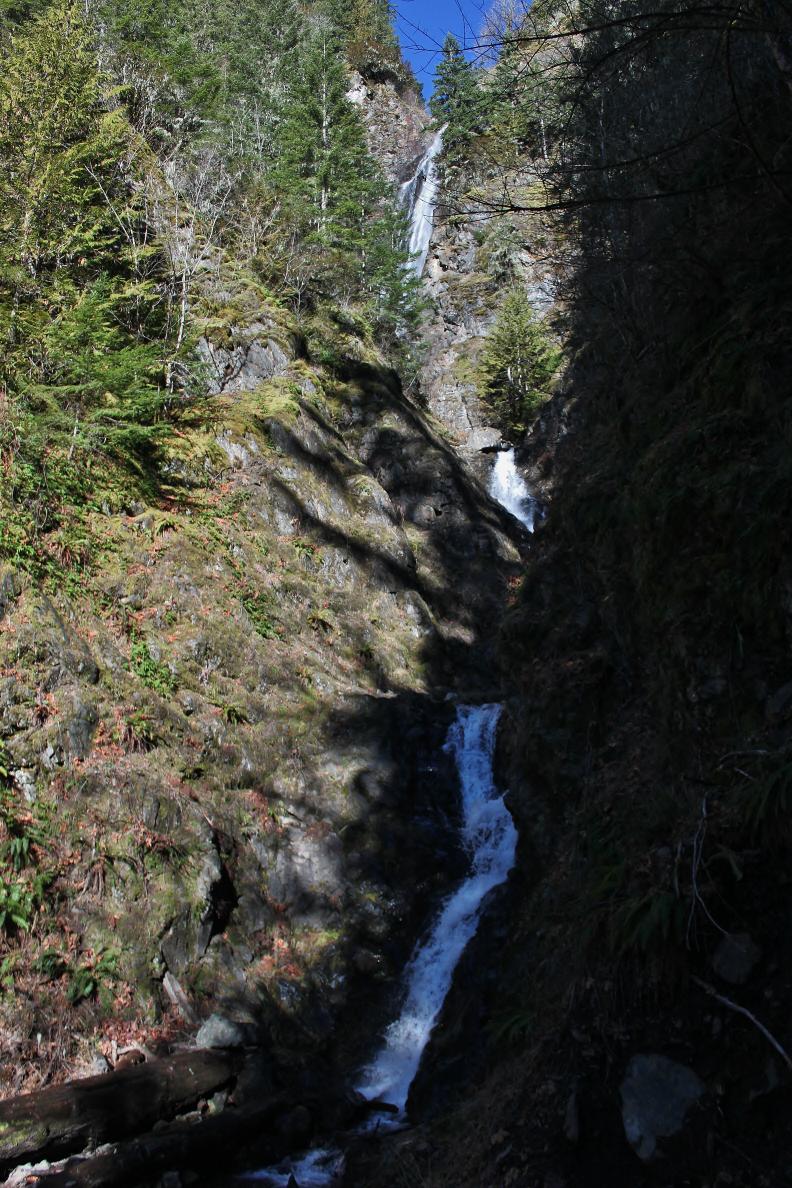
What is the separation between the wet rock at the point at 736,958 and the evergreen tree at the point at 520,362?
27.2 meters

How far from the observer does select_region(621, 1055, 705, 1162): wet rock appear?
327 centimetres

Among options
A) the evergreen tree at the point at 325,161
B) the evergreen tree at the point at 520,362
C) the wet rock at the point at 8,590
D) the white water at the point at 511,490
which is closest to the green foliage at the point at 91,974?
the wet rock at the point at 8,590

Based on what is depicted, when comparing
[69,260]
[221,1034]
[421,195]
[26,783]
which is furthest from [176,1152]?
[421,195]

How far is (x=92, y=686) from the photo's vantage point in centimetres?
956

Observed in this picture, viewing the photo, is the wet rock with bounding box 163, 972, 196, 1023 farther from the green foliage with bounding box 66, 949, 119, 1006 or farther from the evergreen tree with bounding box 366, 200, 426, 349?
the evergreen tree with bounding box 366, 200, 426, 349

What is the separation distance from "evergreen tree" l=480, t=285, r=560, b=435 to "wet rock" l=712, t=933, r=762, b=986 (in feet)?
89.3

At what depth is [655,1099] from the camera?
Result: 3.41 meters

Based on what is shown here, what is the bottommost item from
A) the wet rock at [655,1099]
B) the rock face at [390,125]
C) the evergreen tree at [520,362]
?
the wet rock at [655,1099]

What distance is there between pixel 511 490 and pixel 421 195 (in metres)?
22.5

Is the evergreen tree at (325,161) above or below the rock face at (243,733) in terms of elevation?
above

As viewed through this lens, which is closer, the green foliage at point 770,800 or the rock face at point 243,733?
the green foliage at point 770,800

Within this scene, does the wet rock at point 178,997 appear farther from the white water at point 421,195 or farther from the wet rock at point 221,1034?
the white water at point 421,195

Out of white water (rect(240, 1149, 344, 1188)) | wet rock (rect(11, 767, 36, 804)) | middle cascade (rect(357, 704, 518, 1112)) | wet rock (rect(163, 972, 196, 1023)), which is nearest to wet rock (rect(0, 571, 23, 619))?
wet rock (rect(11, 767, 36, 804))

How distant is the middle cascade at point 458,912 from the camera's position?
29.5 feet
